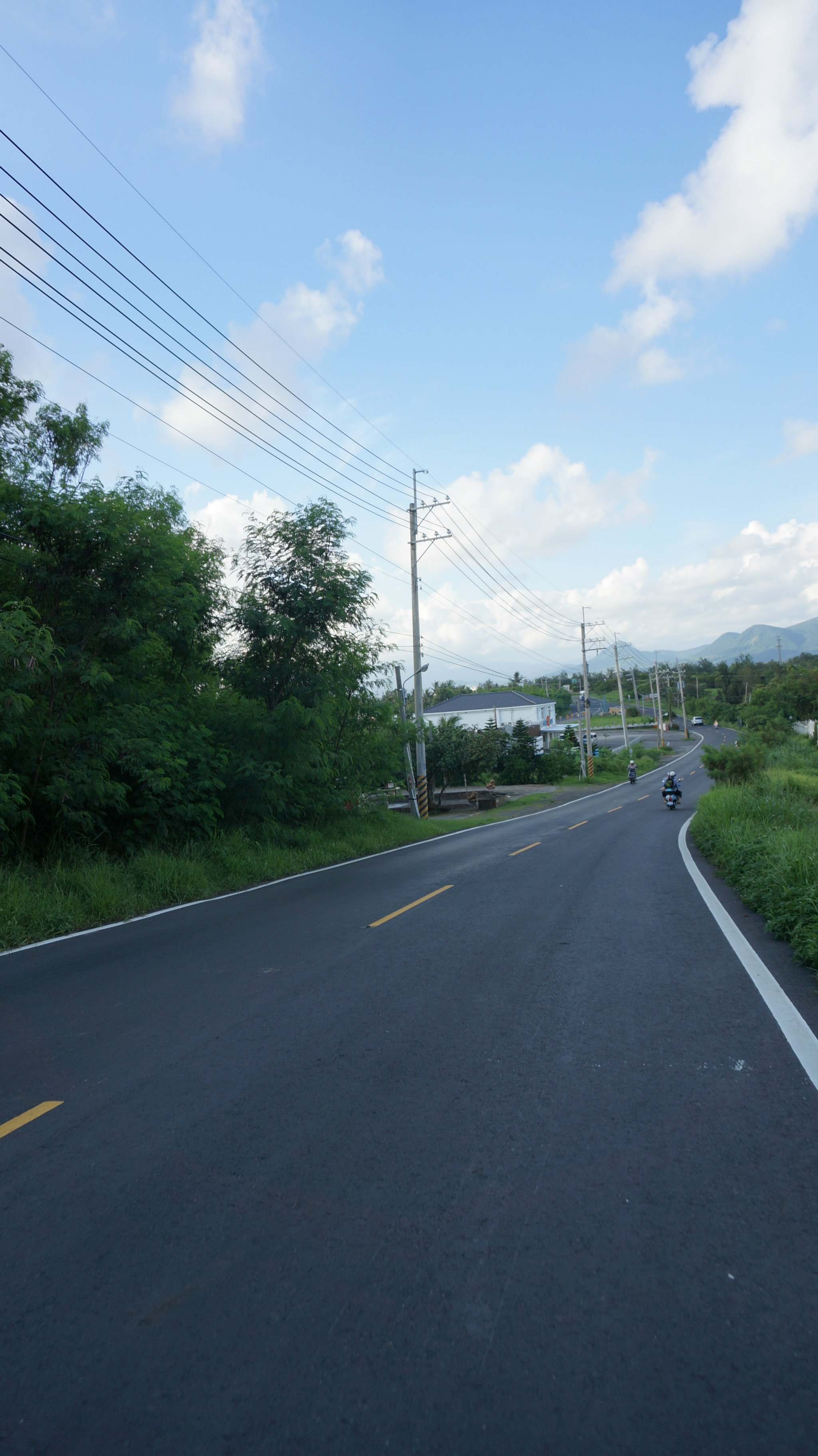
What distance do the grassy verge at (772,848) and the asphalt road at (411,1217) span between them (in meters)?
1.50

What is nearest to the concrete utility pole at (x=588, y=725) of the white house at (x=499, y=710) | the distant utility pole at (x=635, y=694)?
the white house at (x=499, y=710)

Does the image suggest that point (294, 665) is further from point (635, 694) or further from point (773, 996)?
point (635, 694)

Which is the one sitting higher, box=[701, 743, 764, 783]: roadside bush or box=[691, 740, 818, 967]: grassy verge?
box=[701, 743, 764, 783]: roadside bush

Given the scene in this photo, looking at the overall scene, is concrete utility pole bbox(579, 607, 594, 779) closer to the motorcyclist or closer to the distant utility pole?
the motorcyclist

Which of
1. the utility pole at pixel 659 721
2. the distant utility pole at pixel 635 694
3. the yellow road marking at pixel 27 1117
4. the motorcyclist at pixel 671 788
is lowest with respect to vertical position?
the yellow road marking at pixel 27 1117

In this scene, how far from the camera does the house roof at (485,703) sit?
284 ft

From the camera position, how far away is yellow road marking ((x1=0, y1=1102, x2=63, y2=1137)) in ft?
14.2

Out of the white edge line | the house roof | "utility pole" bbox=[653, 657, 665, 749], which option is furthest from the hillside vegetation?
"utility pole" bbox=[653, 657, 665, 749]

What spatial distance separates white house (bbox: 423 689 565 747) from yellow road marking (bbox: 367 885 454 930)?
71.3 metres

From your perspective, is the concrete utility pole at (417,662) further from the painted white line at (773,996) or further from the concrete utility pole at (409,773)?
the painted white line at (773,996)

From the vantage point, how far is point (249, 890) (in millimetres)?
13102

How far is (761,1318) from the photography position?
2756mm

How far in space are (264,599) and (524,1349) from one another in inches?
626

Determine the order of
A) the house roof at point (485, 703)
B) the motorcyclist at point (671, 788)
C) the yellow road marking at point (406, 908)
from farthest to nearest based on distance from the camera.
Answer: the house roof at point (485, 703)
the motorcyclist at point (671, 788)
the yellow road marking at point (406, 908)
